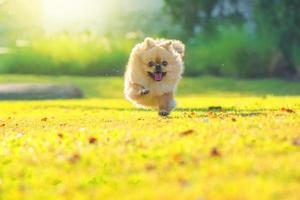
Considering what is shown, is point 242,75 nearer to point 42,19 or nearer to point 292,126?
point 42,19

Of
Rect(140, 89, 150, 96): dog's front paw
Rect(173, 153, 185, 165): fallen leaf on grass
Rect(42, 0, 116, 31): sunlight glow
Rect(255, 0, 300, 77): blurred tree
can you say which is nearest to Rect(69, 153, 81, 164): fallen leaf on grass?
Rect(173, 153, 185, 165): fallen leaf on grass

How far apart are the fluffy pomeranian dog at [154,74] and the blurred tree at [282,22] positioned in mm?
26382

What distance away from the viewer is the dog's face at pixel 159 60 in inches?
707

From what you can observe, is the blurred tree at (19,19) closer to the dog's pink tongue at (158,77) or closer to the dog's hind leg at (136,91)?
the dog's hind leg at (136,91)

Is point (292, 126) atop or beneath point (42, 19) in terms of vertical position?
beneath

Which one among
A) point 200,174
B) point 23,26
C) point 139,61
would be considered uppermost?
point 23,26

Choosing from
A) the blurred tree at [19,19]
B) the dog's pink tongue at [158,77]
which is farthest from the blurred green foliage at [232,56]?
the dog's pink tongue at [158,77]

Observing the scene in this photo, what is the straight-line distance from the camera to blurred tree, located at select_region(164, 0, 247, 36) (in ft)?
158

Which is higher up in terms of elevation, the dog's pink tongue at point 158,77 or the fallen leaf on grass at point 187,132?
the dog's pink tongue at point 158,77

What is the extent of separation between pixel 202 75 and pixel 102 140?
34951 millimetres

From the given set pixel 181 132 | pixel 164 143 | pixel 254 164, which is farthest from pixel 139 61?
pixel 254 164

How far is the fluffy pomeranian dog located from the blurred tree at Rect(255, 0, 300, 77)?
86.6 ft

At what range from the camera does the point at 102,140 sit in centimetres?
1223

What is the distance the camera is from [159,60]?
1802 cm
